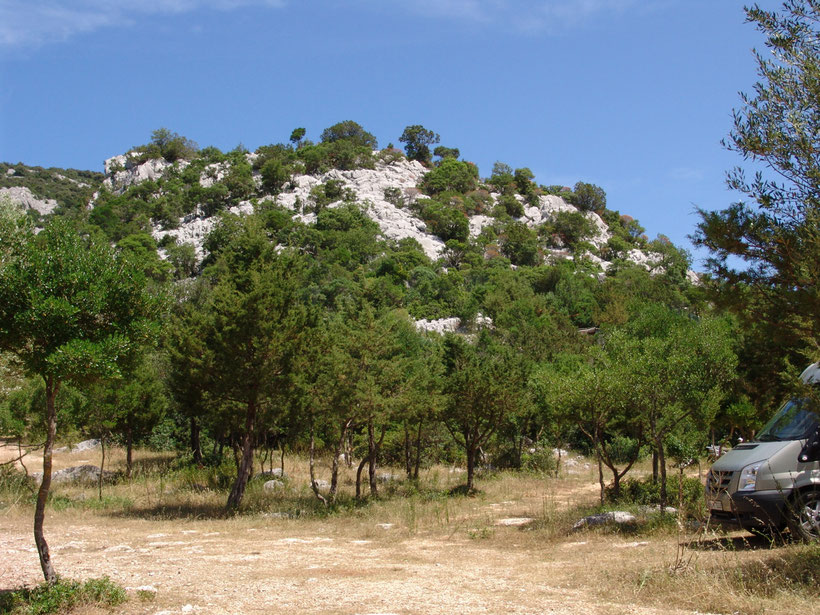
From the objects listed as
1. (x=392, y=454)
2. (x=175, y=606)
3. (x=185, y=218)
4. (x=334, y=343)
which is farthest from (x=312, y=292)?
(x=175, y=606)

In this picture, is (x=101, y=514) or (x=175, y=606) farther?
(x=101, y=514)

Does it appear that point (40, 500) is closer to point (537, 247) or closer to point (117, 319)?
point (117, 319)

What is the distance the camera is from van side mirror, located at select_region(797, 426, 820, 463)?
915 centimetres

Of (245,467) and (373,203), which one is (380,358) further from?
(373,203)

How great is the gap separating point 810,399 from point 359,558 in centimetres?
818

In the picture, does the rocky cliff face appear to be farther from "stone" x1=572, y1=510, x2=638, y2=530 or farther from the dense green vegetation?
"stone" x1=572, y1=510, x2=638, y2=530

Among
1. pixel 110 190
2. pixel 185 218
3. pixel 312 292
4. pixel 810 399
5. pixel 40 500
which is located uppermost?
pixel 110 190

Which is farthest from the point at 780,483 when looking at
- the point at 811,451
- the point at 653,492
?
the point at 653,492

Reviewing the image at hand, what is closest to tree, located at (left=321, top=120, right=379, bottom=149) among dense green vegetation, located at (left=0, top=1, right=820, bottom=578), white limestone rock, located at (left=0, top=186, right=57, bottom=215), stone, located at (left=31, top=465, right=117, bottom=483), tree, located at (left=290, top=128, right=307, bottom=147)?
tree, located at (left=290, top=128, right=307, bottom=147)

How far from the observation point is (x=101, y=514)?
1838cm

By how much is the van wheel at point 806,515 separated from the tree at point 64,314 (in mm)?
9836

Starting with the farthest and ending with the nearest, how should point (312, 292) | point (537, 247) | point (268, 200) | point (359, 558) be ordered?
point (268, 200) → point (537, 247) → point (312, 292) → point (359, 558)

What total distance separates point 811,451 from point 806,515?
39.5 inches

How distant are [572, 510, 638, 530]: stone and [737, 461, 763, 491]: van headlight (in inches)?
168
